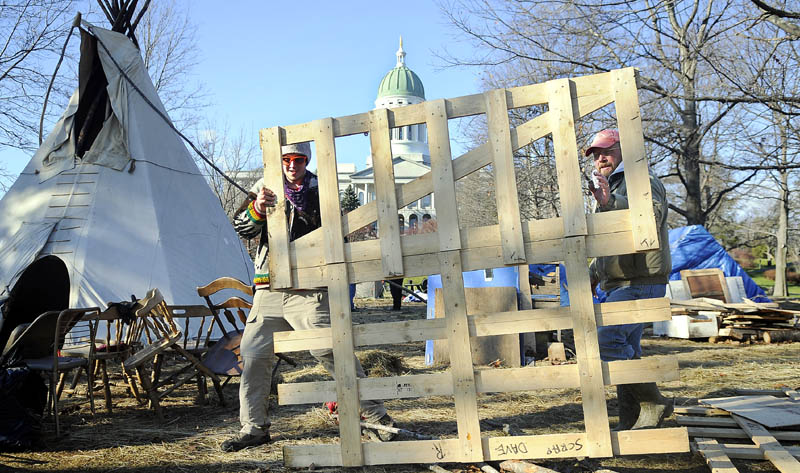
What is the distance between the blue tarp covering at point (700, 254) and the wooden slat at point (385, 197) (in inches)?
425

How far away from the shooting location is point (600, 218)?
292 centimetres

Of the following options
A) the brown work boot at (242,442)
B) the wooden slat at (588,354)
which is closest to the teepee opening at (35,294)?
the brown work boot at (242,442)

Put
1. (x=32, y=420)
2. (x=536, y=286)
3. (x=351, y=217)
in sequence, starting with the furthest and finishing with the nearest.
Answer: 1. (x=536, y=286)
2. (x=32, y=420)
3. (x=351, y=217)

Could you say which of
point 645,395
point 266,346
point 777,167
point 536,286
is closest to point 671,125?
point 777,167

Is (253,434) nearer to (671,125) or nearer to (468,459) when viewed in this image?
(468,459)

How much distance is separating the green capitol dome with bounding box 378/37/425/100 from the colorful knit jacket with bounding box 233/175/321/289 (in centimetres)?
7269

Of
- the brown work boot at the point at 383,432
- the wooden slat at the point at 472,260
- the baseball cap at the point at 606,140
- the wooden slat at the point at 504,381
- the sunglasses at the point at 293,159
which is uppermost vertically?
the sunglasses at the point at 293,159

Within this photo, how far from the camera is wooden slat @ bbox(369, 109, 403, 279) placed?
9.95ft

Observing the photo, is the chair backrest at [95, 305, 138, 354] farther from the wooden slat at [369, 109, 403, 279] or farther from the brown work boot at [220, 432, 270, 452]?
the wooden slat at [369, 109, 403, 279]

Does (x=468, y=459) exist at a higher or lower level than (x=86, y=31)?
lower

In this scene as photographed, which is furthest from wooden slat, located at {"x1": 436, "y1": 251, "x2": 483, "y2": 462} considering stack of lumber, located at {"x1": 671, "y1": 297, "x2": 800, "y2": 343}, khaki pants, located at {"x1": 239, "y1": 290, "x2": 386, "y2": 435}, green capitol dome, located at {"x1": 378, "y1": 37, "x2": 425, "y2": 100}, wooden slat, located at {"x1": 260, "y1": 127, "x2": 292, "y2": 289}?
green capitol dome, located at {"x1": 378, "y1": 37, "x2": 425, "y2": 100}

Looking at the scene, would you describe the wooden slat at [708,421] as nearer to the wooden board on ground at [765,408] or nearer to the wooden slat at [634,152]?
the wooden board on ground at [765,408]

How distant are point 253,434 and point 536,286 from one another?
5152 mm

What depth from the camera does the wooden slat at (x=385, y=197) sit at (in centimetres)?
303
